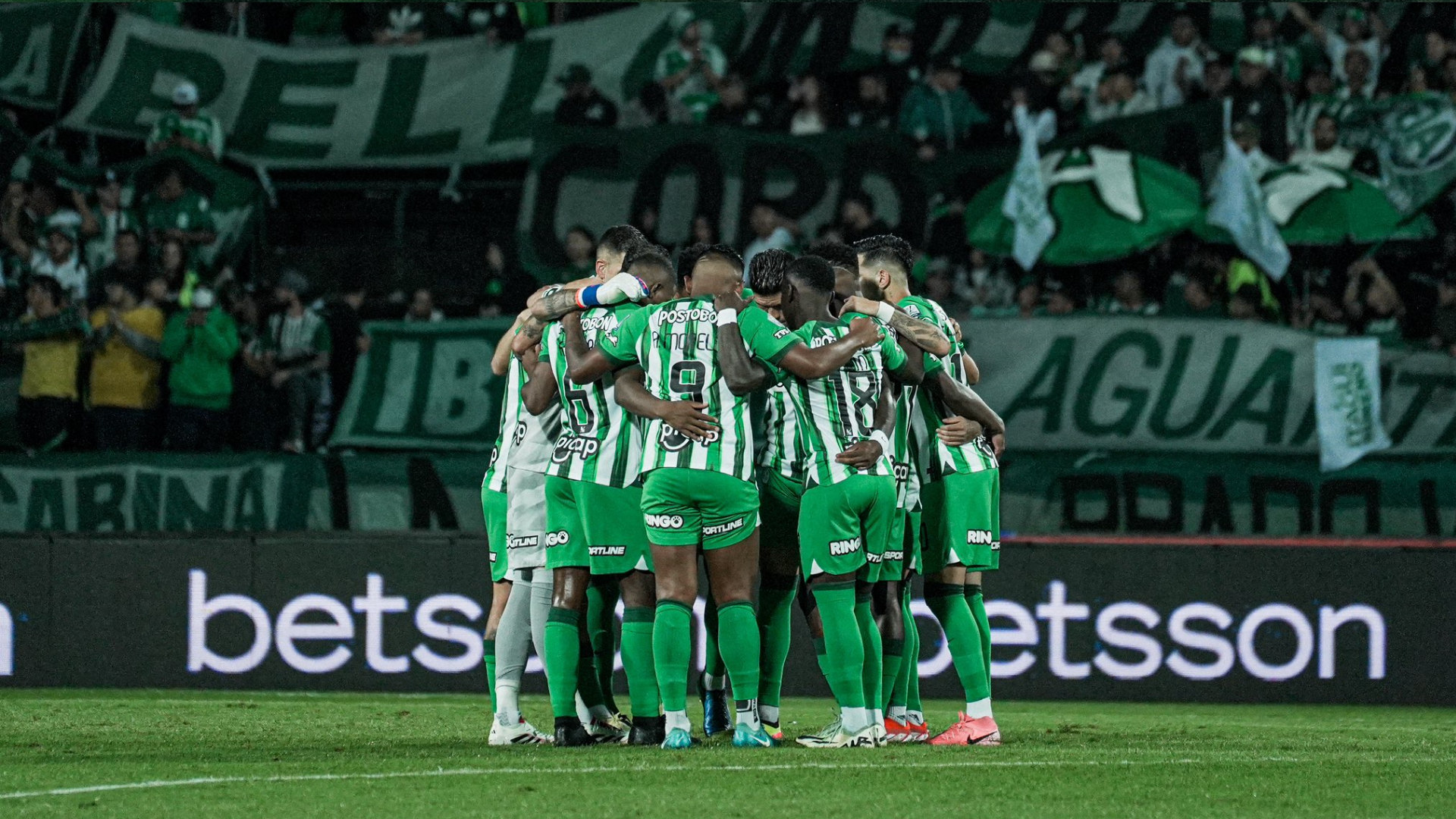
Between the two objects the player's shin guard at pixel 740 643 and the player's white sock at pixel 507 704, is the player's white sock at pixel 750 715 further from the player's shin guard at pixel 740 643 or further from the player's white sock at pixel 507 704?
the player's white sock at pixel 507 704

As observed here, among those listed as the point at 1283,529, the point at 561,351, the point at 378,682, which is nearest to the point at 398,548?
the point at 378,682

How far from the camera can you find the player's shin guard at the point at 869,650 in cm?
773

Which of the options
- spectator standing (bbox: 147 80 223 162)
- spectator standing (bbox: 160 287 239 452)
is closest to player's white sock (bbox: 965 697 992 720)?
spectator standing (bbox: 160 287 239 452)

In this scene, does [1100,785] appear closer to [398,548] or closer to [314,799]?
[314,799]

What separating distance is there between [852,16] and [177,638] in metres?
7.31

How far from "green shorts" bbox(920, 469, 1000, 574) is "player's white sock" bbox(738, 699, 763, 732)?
105cm

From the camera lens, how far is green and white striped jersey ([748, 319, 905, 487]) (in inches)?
296

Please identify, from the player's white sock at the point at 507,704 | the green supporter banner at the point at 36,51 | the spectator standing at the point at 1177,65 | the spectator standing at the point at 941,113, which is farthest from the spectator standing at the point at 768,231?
the player's white sock at the point at 507,704

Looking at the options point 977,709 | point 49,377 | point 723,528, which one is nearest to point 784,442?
point 723,528

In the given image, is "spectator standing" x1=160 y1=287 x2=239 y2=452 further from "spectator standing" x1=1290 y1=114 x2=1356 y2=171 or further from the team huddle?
"spectator standing" x1=1290 y1=114 x2=1356 y2=171

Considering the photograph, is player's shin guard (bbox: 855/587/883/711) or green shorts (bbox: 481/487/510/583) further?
green shorts (bbox: 481/487/510/583)

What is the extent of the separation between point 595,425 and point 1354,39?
30.6 ft

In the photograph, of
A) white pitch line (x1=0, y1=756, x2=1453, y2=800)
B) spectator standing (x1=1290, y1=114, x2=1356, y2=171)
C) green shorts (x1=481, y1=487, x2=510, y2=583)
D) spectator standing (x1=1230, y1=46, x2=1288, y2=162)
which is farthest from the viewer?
spectator standing (x1=1230, y1=46, x2=1288, y2=162)

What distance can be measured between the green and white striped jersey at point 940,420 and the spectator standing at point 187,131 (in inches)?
350
